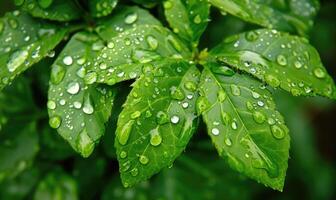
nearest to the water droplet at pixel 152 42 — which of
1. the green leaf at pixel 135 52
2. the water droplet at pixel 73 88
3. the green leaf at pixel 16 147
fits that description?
the green leaf at pixel 135 52

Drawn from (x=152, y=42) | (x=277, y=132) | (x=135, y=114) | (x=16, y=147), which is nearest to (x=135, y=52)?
(x=152, y=42)

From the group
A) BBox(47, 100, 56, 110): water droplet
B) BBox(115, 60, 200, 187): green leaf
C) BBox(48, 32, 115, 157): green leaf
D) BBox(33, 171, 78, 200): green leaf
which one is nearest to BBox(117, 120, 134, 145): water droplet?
BBox(115, 60, 200, 187): green leaf

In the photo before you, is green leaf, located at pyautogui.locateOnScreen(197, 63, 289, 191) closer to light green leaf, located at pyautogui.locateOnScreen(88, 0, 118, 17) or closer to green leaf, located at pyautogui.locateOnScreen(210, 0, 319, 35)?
green leaf, located at pyautogui.locateOnScreen(210, 0, 319, 35)

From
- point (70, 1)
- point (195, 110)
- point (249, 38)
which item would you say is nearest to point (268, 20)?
point (249, 38)

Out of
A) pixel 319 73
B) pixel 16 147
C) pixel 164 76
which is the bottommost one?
pixel 16 147

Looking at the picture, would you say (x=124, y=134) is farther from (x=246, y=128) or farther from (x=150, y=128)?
(x=246, y=128)

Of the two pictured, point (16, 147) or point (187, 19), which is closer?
point (187, 19)

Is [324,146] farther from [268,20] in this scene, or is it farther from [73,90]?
[73,90]
